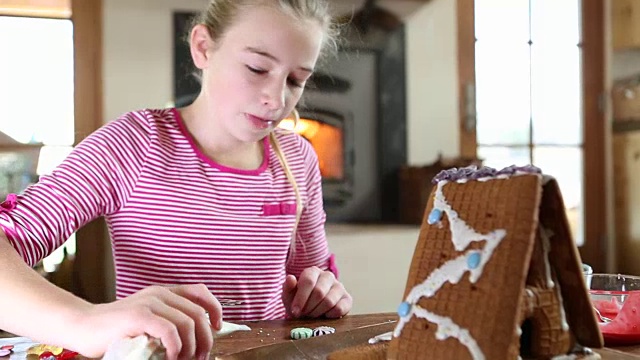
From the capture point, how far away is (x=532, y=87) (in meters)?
3.22

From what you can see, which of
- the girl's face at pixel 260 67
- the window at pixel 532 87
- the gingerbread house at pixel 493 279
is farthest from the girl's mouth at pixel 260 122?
the window at pixel 532 87

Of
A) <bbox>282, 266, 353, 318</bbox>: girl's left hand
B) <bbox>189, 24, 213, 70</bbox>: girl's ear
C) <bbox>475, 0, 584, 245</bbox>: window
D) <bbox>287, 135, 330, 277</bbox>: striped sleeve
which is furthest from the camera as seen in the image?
<bbox>475, 0, 584, 245</bbox>: window

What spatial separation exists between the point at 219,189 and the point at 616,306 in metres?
0.62

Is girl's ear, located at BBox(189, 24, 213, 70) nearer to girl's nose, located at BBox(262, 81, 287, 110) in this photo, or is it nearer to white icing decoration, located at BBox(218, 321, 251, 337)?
girl's nose, located at BBox(262, 81, 287, 110)

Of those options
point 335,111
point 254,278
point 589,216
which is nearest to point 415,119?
point 335,111

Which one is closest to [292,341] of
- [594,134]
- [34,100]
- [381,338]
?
[381,338]

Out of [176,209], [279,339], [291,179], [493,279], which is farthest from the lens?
[291,179]

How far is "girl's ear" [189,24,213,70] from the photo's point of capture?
3.59 ft

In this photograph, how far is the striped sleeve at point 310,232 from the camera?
1211mm

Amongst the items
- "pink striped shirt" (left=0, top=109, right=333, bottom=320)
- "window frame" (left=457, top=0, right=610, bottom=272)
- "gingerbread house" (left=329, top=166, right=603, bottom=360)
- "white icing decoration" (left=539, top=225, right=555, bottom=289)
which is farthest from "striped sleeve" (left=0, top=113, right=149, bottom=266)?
"window frame" (left=457, top=0, right=610, bottom=272)

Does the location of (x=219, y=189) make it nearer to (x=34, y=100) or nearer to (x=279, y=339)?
(x=279, y=339)

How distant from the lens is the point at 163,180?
1057 millimetres

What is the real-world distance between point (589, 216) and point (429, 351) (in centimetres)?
311

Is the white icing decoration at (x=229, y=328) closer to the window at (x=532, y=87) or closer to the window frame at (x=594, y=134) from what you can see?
the window at (x=532, y=87)
